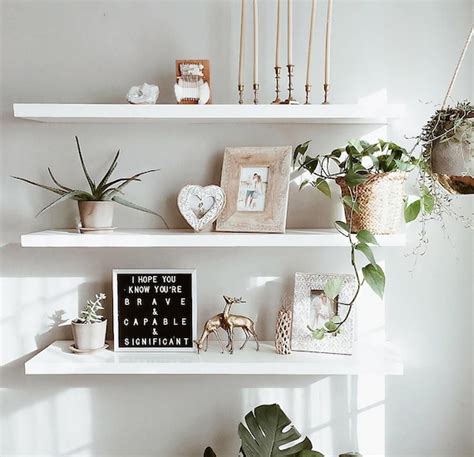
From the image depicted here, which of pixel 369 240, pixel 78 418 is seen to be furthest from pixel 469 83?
pixel 78 418

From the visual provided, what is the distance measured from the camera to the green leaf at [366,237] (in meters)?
1.96

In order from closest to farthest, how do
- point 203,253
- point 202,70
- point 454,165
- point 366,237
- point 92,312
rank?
1. point 454,165
2. point 366,237
3. point 202,70
4. point 92,312
5. point 203,253

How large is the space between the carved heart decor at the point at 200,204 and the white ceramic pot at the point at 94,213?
223mm

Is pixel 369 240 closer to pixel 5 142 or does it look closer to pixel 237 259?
pixel 237 259

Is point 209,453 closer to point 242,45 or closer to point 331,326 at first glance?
point 331,326

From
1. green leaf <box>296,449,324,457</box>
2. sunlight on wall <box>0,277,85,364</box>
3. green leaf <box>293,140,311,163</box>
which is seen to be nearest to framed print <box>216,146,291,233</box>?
green leaf <box>293,140,311,163</box>

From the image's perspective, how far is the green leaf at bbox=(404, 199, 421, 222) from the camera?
2.09 m

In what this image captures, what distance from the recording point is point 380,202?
2020 millimetres

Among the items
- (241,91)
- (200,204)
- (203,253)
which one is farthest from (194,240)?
(241,91)

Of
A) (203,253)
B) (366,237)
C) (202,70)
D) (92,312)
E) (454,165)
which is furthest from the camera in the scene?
(203,253)

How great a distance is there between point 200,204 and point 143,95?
36 cm

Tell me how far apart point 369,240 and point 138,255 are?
759 mm

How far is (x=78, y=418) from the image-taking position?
7.62 ft

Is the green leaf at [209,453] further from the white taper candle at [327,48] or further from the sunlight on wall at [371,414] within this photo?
the white taper candle at [327,48]
